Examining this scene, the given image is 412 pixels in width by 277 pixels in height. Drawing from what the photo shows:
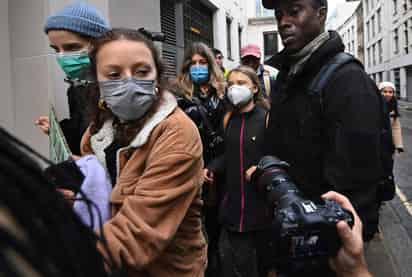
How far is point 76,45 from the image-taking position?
238 centimetres

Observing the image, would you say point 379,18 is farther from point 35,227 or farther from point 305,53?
point 35,227

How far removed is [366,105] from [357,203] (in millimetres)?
405

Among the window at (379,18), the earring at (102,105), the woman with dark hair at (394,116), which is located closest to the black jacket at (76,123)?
the earring at (102,105)

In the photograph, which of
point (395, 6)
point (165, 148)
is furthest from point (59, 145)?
point (395, 6)

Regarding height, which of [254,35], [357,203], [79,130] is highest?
[254,35]

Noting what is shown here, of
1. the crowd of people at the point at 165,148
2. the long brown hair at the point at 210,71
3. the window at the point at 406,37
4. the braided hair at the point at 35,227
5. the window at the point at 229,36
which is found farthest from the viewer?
the window at the point at 406,37

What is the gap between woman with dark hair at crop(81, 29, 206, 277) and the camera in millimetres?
1312

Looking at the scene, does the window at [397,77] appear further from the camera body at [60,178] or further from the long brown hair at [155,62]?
the camera body at [60,178]

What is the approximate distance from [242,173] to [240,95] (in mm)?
658

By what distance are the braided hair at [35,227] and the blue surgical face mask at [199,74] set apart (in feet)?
10.9

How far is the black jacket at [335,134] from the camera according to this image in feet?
5.54

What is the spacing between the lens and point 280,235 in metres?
1.18

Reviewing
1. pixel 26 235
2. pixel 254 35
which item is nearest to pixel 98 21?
pixel 26 235

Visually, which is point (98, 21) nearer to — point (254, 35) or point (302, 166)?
point (302, 166)
